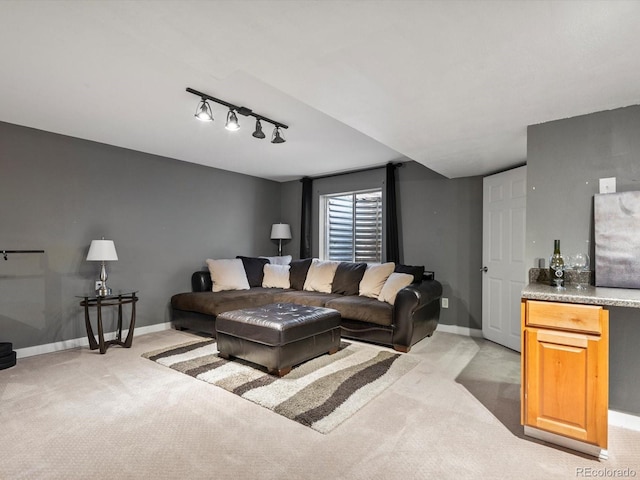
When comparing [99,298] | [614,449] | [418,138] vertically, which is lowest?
[614,449]

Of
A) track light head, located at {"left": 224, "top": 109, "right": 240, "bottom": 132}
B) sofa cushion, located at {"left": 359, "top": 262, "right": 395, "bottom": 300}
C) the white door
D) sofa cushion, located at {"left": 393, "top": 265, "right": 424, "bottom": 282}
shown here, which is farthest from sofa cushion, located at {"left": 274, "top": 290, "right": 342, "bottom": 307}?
track light head, located at {"left": 224, "top": 109, "right": 240, "bottom": 132}

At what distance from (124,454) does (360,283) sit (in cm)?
311

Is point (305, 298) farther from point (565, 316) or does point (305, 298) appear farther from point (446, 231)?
point (565, 316)

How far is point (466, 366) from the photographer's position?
3158 millimetres

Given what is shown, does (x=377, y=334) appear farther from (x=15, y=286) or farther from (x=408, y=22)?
(x=15, y=286)

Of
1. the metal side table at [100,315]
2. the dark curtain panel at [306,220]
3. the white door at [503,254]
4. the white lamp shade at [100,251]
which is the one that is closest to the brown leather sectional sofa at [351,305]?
the white door at [503,254]

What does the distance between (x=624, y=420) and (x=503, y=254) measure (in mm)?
1981

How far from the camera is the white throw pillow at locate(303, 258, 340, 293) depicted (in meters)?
4.71

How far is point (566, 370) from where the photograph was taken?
187 centimetres

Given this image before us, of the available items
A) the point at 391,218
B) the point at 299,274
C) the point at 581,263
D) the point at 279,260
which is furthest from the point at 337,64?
the point at 279,260

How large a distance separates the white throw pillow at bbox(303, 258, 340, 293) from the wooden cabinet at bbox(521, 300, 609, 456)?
9.58 feet

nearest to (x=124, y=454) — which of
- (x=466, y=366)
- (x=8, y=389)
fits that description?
(x=8, y=389)

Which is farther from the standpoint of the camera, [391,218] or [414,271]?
[391,218]

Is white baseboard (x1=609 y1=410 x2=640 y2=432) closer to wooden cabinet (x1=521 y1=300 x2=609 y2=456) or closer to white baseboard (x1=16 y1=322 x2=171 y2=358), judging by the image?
wooden cabinet (x1=521 y1=300 x2=609 y2=456)
